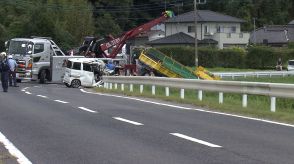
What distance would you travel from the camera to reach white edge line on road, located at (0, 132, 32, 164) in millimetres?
8766

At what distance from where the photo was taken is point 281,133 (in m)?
12.2

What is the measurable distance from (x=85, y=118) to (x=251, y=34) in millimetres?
91341

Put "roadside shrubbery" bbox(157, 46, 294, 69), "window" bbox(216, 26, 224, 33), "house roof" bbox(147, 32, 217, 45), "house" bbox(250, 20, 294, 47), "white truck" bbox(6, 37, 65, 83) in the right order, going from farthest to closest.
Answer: "house" bbox(250, 20, 294, 47), "window" bbox(216, 26, 224, 33), "house roof" bbox(147, 32, 217, 45), "roadside shrubbery" bbox(157, 46, 294, 69), "white truck" bbox(6, 37, 65, 83)

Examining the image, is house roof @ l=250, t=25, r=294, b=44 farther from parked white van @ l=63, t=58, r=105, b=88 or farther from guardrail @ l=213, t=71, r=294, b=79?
parked white van @ l=63, t=58, r=105, b=88

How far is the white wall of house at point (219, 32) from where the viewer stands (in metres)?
90.8

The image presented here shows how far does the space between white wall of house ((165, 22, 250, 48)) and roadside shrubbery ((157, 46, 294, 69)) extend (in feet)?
62.4

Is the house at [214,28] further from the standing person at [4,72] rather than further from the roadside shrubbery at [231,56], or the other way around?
the standing person at [4,72]

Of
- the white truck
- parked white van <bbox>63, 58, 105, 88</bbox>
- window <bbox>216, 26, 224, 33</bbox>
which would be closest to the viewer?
parked white van <bbox>63, 58, 105, 88</bbox>

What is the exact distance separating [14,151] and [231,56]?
203 feet

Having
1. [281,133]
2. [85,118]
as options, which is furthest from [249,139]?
[85,118]

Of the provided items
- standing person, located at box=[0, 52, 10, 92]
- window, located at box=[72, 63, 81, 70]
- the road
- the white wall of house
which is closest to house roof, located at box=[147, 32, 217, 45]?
the white wall of house

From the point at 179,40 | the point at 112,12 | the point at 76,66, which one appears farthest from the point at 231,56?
the point at 112,12

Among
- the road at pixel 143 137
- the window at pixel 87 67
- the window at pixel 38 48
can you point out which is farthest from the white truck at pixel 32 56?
the road at pixel 143 137

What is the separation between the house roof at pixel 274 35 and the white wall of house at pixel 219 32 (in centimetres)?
607
